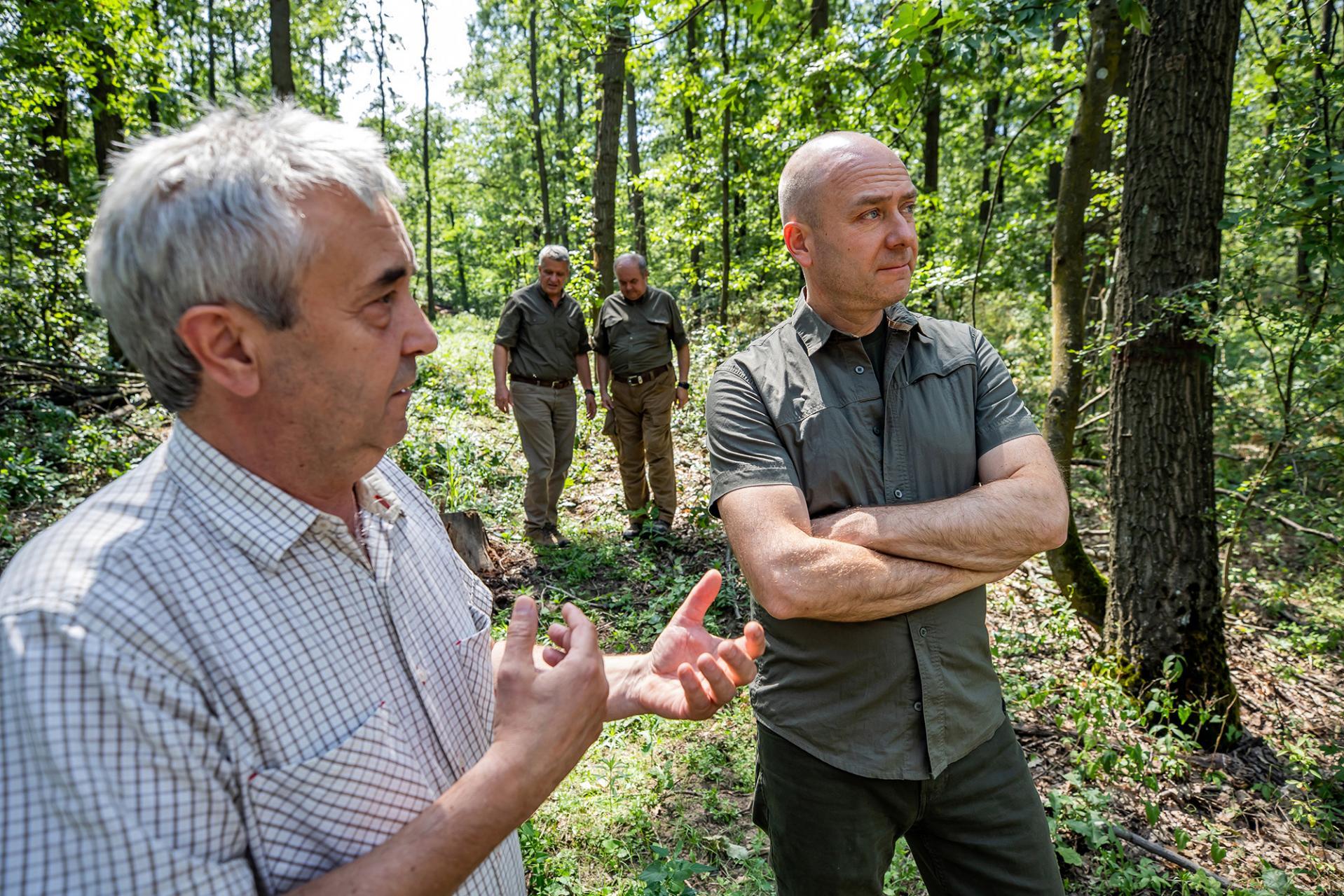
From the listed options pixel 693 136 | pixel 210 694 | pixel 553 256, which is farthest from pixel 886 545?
pixel 693 136

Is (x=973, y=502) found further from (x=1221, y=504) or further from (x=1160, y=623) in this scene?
(x=1221, y=504)

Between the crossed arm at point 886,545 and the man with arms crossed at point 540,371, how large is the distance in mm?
4881

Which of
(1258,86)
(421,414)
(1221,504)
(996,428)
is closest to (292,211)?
(996,428)

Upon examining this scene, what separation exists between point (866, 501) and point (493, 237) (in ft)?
107

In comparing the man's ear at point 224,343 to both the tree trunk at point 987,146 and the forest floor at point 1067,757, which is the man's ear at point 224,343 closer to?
the forest floor at point 1067,757

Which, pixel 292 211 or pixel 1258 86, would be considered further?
pixel 1258 86

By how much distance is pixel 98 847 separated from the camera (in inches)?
32.2

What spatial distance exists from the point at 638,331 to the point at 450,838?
5967 mm

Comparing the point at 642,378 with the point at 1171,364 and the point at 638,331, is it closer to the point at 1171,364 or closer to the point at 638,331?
the point at 638,331

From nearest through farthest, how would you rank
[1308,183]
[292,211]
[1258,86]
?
1. [292,211]
2. [1308,183]
3. [1258,86]

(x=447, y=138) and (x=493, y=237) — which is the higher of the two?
(x=447, y=138)

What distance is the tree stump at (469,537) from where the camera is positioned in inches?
217

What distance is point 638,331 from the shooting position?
22.2 ft

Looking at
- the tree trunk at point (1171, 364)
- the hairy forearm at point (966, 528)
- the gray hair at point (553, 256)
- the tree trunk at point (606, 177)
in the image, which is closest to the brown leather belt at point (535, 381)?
the gray hair at point (553, 256)
